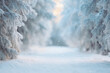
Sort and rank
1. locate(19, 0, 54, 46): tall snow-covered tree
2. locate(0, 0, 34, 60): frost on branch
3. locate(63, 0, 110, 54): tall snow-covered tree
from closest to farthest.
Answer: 1. locate(63, 0, 110, 54): tall snow-covered tree
2. locate(0, 0, 34, 60): frost on branch
3. locate(19, 0, 54, 46): tall snow-covered tree

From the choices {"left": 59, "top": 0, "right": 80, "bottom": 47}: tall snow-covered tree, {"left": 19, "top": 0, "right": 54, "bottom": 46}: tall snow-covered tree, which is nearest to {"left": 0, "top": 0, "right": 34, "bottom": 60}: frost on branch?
{"left": 19, "top": 0, "right": 54, "bottom": 46}: tall snow-covered tree

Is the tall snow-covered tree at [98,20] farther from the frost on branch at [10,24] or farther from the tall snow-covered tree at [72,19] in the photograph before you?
the tall snow-covered tree at [72,19]

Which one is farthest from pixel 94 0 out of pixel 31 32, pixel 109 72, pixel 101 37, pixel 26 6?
pixel 31 32

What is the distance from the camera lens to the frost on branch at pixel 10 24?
930cm

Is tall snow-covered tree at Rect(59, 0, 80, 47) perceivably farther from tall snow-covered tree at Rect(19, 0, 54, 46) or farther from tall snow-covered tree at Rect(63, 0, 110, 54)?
tall snow-covered tree at Rect(63, 0, 110, 54)

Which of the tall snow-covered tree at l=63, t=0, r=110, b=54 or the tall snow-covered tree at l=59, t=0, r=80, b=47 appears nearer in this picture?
the tall snow-covered tree at l=63, t=0, r=110, b=54

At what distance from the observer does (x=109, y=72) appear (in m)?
8.04

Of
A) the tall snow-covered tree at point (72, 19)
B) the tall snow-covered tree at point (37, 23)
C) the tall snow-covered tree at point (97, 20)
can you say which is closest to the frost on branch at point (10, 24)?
the tall snow-covered tree at point (97, 20)

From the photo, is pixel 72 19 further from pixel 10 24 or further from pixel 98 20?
pixel 10 24

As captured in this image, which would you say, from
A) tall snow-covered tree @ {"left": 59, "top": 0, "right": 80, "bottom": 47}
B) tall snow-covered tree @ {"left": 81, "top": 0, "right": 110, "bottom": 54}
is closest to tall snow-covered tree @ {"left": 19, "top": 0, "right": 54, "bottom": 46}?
tall snow-covered tree @ {"left": 59, "top": 0, "right": 80, "bottom": 47}

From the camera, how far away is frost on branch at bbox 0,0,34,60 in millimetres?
9305

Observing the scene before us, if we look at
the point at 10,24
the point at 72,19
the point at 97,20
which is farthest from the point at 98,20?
the point at 72,19

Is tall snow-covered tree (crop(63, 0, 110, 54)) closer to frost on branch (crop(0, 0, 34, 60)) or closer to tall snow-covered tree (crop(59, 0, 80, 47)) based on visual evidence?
frost on branch (crop(0, 0, 34, 60))

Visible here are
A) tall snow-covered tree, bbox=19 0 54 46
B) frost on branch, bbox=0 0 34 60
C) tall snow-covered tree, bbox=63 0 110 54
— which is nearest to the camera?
tall snow-covered tree, bbox=63 0 110 54
